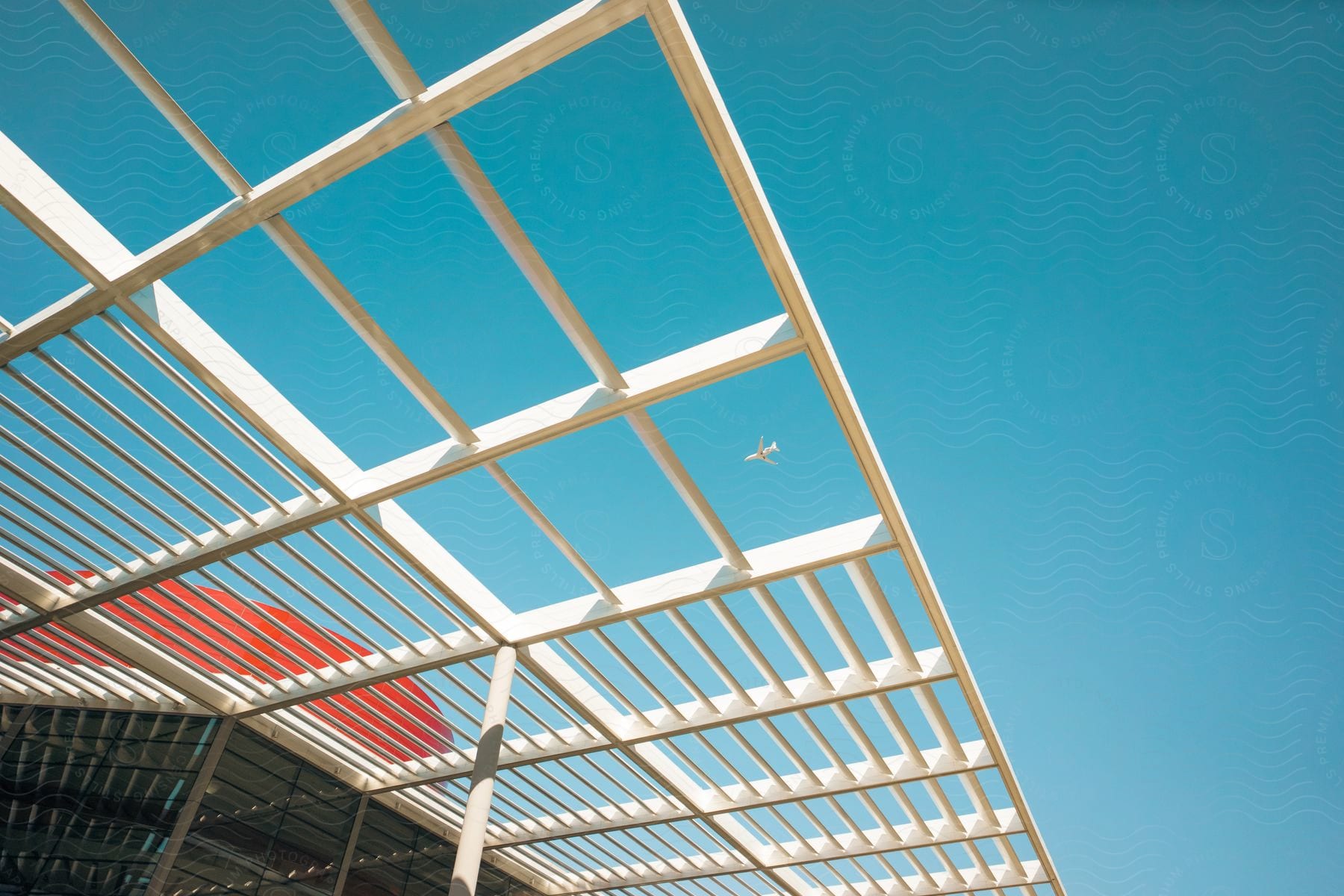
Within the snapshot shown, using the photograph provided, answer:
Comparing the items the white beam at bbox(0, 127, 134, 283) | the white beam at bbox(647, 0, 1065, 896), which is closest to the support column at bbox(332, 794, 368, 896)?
the white beam at bbox(647, 0, 1065, 896)

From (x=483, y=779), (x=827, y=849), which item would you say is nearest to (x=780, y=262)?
(x=483, y=779)

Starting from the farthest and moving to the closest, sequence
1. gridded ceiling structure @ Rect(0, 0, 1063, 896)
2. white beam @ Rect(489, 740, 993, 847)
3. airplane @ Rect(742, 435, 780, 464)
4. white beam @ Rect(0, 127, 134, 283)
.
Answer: white beam @ Rect(489, 740, 993, 847) < airplane @ Rect(742, 435, 780, 464) < gridded ceiling structure @ Rect(0, 0, 1063, 896) < white beam @ Rect(0, 127, 134, 283)

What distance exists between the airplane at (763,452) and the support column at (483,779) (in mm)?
6019

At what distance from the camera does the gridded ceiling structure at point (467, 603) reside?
839cm

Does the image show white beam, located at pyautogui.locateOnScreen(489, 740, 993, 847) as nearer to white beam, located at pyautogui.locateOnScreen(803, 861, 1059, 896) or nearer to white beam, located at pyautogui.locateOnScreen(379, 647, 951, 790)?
white beam, located at pyautogui.locateOnScreen(379, 647, 951, 790)

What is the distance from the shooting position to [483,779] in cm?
1235

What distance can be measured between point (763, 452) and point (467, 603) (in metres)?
5.65

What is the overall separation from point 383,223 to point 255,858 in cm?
1437

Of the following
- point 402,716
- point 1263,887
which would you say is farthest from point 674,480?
point 1263,887

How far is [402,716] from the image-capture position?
1666 cm

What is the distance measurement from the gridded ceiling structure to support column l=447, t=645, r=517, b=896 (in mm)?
71

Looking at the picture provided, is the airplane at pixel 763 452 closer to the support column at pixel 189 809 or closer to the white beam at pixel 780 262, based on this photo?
the white beam at pixel 780 262

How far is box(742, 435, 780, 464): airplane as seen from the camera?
31.4 feet

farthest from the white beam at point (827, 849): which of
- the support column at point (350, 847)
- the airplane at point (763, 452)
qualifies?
the airplane at point (763, 452)
